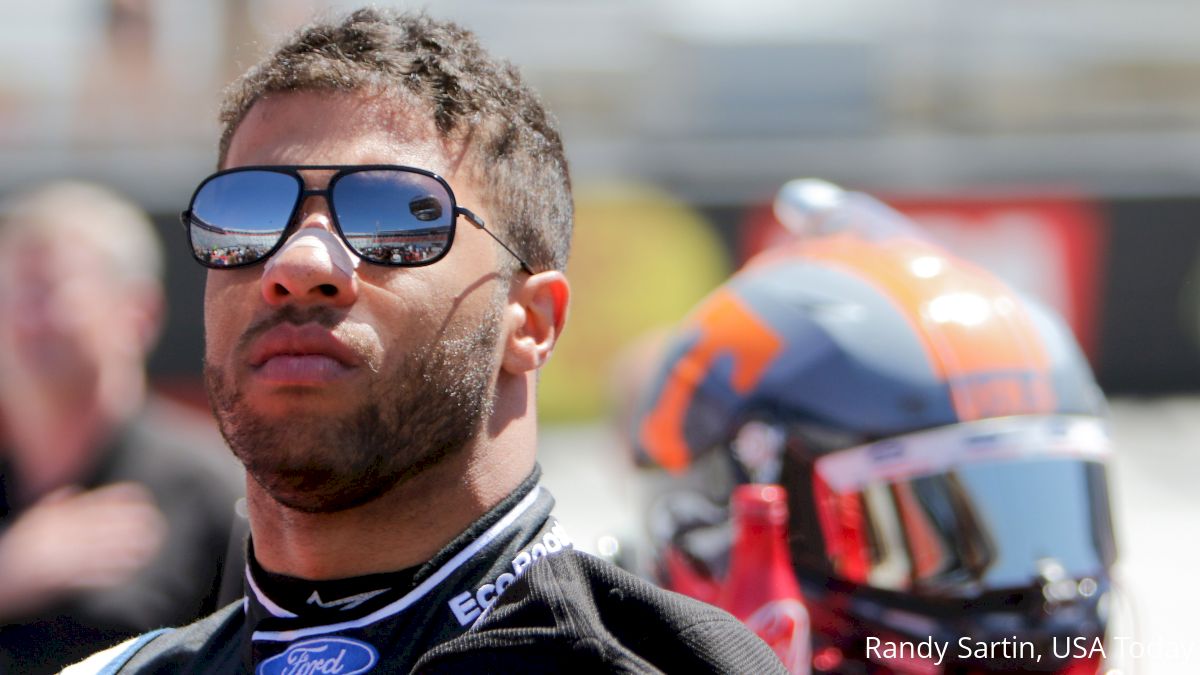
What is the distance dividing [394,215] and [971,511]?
4.18ft

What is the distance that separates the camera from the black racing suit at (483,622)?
68.3 inches

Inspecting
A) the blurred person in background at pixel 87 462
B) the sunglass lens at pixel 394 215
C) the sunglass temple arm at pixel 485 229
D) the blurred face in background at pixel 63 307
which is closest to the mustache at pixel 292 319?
the sunglass lens at pixel 394 215

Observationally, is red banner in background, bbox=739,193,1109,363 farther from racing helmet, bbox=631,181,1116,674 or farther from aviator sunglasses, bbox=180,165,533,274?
aviator sunglasses, bbox=180,165,533,274

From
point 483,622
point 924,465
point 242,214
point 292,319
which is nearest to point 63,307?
point 242,214

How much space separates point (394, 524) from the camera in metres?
2.05

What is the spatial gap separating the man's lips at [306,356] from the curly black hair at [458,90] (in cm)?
34

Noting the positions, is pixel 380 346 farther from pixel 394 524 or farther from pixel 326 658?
pixel 326 658

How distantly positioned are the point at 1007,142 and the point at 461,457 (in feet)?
34.3

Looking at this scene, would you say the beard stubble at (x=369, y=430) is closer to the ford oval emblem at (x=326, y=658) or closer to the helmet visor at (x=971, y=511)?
the ford oval emblem at (x=326, y=658)

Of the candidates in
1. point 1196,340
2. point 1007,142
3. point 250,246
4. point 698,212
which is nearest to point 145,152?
point 698,212

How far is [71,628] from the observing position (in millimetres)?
3742

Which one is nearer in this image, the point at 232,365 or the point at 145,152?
the point at 232,365

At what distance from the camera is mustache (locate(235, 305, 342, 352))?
6.53ft

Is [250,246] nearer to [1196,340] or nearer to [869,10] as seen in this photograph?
[1196,340]
